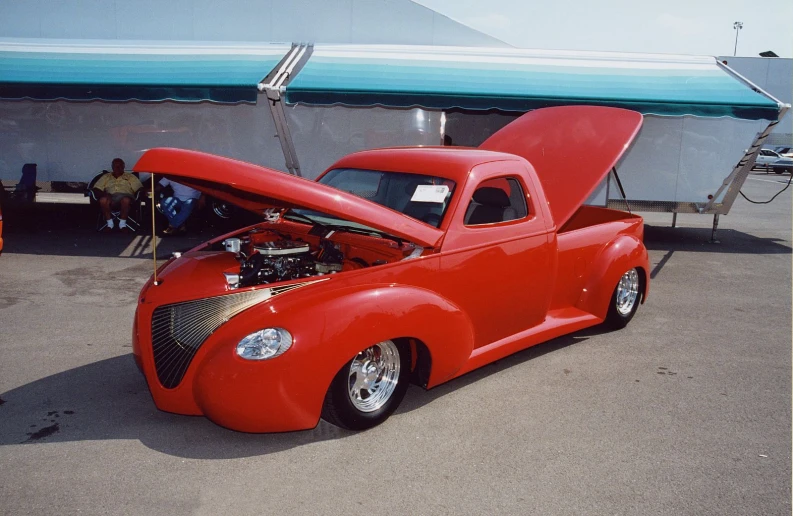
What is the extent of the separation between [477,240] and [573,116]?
2.79m

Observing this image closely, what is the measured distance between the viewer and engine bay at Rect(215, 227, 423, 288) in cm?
444

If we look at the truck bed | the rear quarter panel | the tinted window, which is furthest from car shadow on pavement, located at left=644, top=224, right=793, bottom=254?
the tinted window

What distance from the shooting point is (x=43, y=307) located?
6875 millimetres

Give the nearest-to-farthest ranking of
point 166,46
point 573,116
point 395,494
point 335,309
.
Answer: point 395,494, point 335,309, point 573,116, point 166,46

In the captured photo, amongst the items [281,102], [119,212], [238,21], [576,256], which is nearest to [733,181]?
[576,256]

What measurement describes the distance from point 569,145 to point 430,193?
2245mm

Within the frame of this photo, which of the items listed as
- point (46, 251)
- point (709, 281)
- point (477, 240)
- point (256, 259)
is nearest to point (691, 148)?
point (709, 281)

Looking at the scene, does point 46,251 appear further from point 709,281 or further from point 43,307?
point 709,281

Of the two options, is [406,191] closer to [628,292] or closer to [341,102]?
[628,292]

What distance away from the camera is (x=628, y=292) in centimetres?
662

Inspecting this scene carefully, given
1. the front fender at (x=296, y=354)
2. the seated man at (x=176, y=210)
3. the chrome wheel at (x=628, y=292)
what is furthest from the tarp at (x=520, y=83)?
the front fender at (x=296, y=354)

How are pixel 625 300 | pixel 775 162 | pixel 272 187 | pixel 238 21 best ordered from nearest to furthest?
pixel 272 187 → pixel 625 300 → pixel 238 21 → pixel 775 162

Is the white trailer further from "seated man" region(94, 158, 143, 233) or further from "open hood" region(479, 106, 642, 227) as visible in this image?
"open hood" region(479, 106, 642, 227)

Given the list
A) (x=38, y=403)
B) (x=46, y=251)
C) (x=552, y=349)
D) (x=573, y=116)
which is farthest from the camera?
(x=46, y=251)
